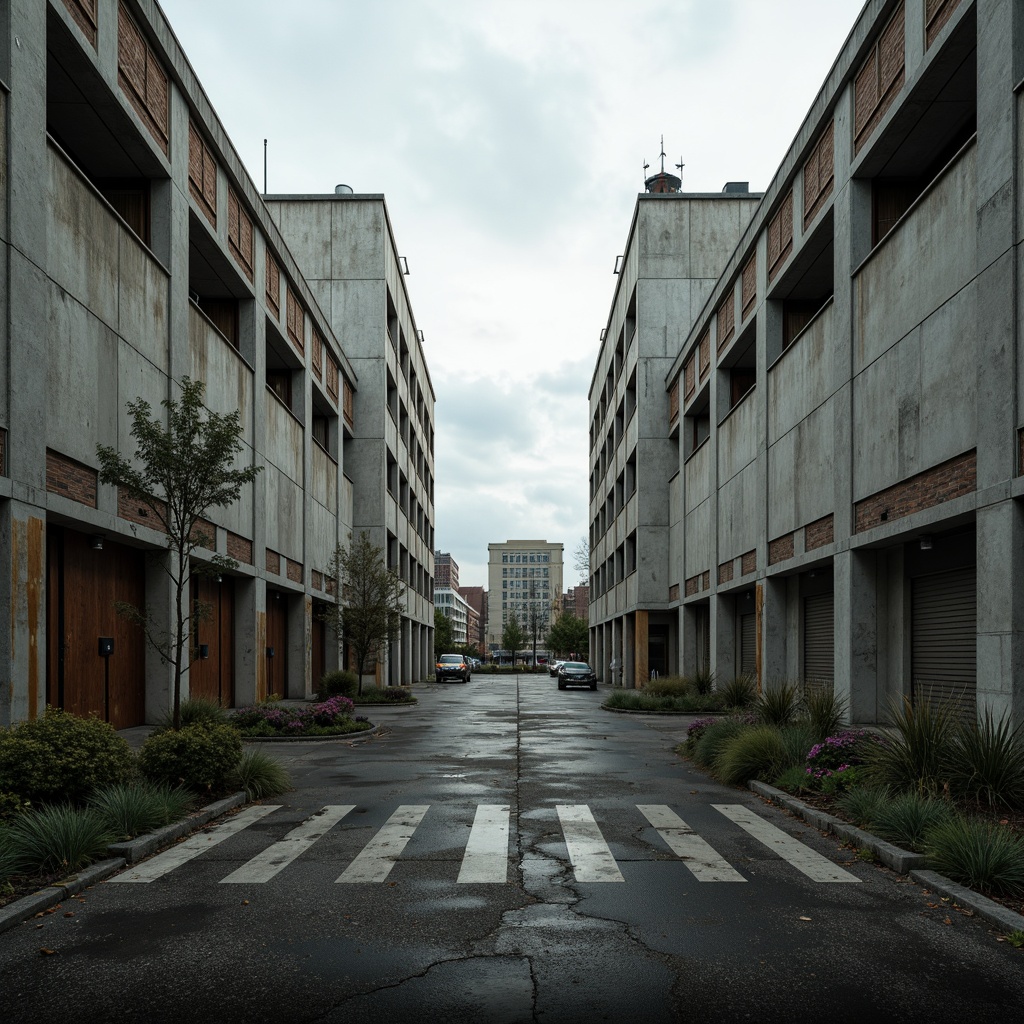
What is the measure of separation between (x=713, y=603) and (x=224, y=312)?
59.6 feet

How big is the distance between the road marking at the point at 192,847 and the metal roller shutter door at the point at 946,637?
9.92 meters

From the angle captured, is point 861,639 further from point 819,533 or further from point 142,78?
point 142,78

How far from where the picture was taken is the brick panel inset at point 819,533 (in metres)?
20.4

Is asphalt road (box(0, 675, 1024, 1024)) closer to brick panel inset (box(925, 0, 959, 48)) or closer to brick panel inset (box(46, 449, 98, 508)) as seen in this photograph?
brick panel inset (box(46, 449, 98, 508))

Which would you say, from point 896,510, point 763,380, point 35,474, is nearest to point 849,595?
point 896,510

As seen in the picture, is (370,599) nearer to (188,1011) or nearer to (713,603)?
(713,603)

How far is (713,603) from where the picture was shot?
32.2 metres

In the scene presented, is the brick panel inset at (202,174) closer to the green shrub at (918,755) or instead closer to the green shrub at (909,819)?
the green shrub at (918,755)

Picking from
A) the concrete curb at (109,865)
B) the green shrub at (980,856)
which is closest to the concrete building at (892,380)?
the green shrub at (980,856)

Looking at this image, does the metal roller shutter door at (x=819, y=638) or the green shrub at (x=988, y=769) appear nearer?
the green shrub at (x=988, y=769)

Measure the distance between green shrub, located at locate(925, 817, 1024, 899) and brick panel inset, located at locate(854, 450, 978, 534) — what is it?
707cm

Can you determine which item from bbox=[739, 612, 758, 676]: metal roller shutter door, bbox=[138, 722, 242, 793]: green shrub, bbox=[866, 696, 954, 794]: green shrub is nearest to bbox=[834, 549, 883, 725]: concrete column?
bbox=[866, 696, 954, 794]: green shrub

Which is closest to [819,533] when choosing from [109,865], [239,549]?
[239,549]

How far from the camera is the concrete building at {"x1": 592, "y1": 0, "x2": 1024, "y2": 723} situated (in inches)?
495
